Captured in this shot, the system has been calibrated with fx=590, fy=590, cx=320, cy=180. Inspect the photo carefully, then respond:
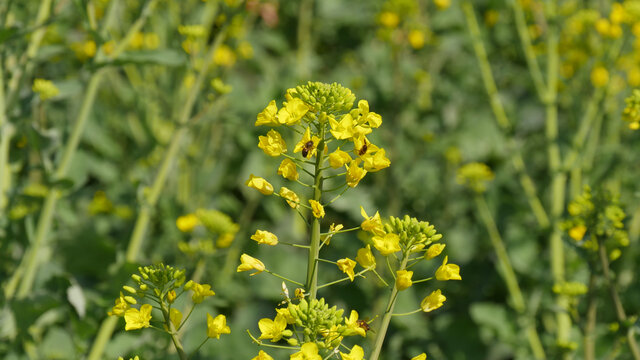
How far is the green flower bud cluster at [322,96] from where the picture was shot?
89cm

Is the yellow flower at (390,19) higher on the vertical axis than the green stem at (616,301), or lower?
higher

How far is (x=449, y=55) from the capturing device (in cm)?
369

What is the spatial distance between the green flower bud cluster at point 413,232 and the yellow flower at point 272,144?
20cm

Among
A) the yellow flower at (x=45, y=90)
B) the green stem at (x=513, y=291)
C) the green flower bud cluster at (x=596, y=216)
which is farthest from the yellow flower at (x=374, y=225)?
the green stem at (x=513, y=291)

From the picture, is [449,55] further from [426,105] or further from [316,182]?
[316,182]

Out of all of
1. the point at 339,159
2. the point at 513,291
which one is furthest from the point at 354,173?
the point at 513,291

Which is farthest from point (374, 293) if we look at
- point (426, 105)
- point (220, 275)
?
point (426, 105)

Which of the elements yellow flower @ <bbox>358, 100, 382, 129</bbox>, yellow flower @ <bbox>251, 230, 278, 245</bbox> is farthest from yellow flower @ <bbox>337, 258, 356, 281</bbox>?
yellow flower @ <bbox>358, 100, 382, 129</bbox>

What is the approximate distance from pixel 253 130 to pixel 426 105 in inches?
37.6

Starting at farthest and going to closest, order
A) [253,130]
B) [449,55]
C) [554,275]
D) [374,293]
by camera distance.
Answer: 1. [449,55]
2. [253,130]
3. [374,293]
4. [554,275]

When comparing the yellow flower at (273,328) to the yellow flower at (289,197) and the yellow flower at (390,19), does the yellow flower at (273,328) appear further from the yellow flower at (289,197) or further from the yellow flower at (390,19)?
the yellow flower at (390,19)

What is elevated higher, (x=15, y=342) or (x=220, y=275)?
(x=15, y=342)

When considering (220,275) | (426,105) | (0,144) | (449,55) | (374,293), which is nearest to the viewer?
(0,144)

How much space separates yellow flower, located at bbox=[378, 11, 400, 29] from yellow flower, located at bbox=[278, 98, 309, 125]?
7.05 ft
